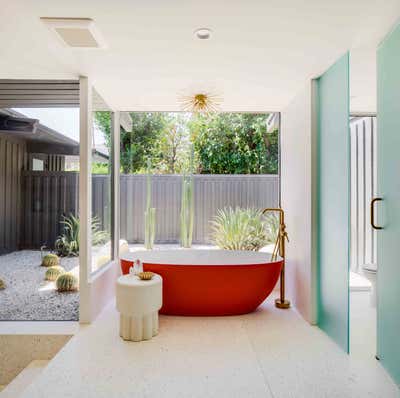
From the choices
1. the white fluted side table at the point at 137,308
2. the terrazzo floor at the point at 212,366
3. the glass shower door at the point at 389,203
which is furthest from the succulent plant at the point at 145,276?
the glass shower door at the point at 389,203

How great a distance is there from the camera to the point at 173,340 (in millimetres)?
2980

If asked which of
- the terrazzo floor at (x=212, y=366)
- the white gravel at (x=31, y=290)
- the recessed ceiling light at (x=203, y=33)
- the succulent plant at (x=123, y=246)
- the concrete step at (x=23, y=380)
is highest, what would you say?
the recessed ceiling light at (x=203, y=33)

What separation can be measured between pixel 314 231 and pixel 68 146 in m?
2.57

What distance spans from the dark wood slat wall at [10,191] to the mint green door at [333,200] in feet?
9.95

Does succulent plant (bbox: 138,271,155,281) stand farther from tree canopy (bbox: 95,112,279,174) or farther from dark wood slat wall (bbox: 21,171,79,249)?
tree canopy (bbox: 95,112,279,174)

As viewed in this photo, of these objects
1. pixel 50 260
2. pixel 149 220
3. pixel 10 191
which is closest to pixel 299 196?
pixel 149 220

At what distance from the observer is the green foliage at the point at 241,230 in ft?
16.3

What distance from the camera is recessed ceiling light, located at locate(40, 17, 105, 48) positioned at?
7.50ft

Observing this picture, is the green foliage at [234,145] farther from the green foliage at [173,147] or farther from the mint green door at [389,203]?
the mint green door at [389,203]

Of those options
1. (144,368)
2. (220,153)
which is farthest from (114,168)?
(144,368)

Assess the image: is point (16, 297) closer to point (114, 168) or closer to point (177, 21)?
point (114, 168)

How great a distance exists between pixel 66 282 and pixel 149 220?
1515mm

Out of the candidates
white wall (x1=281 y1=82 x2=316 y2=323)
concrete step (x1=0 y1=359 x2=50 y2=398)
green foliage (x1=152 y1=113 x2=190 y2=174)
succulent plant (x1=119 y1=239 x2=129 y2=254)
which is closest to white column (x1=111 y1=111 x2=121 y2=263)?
succulent plant (x1=119 y1=239 x2=129 y2=254)

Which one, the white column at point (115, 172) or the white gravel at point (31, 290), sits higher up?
the white column at point (115, 172)
